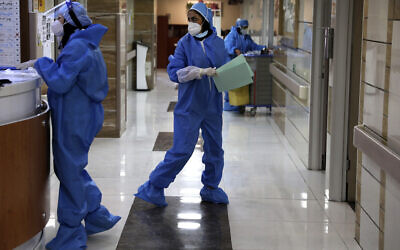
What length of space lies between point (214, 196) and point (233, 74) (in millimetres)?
1050

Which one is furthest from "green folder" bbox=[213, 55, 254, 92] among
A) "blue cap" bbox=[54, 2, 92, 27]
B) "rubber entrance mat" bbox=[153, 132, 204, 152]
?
"rubber entrance mat" bbox=[153, 132, 204, 152]

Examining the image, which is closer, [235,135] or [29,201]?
[29,201]

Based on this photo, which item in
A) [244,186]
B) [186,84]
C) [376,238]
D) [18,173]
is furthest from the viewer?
[244,186]

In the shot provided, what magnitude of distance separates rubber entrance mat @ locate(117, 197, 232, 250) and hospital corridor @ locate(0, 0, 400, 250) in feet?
0.05

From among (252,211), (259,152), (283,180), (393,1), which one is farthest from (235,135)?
(393,1)

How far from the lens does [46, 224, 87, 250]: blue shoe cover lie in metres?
3.87

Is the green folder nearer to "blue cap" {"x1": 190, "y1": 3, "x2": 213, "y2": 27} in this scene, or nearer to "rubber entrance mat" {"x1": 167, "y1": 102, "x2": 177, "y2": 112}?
"blue cap" {"x1": 190, "y1": 3, "x2": 213, "y2": 27}

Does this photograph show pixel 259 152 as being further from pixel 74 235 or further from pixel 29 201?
pixel 29 201

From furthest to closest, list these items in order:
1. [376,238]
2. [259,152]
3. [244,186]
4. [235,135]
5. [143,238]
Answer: [235,135] < [259,152] < [244,186] < [143,238] < [376,238]

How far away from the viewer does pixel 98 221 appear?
416 cm

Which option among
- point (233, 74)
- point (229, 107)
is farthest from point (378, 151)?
point (229, 107)

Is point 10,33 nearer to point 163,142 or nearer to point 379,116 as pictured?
point 379,116

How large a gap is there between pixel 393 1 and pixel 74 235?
2.36 metres

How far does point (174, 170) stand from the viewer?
482 centimetres
